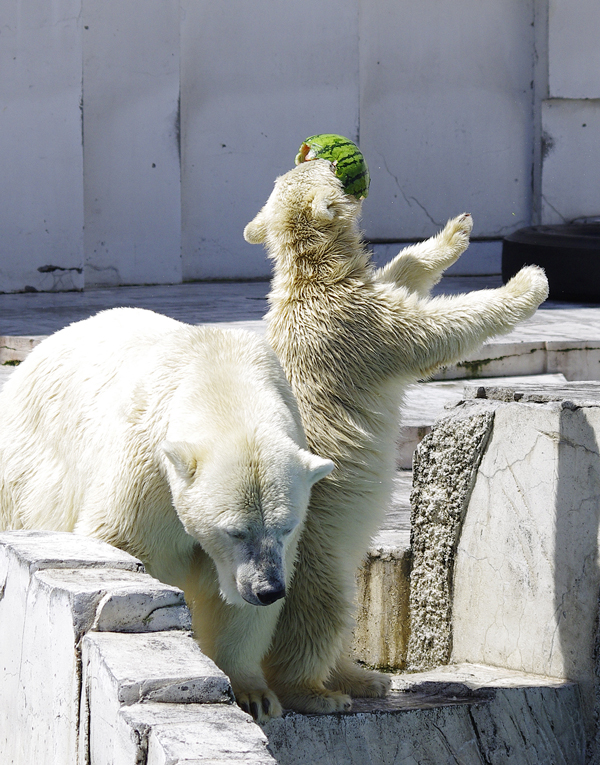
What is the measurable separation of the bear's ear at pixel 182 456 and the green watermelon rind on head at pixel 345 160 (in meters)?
1.21

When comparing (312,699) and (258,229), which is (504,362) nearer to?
(258,229)

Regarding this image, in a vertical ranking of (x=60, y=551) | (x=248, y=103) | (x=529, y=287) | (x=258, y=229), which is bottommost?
(x=60, y=551)

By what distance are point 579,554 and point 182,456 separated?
1.44 meters

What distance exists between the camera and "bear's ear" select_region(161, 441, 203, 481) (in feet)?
7.13

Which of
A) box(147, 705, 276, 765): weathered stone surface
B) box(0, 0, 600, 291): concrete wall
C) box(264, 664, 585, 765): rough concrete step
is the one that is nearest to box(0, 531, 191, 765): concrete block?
box(147, 705, 276, 765): weathered stone surface

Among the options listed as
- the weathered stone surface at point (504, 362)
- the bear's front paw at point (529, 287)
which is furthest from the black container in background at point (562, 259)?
the bear's front paw at point (529, 287)

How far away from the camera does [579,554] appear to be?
313 centimetres

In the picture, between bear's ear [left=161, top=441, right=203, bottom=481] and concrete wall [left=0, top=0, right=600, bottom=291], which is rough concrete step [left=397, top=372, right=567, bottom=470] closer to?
bear's ear [left=161, top=441, right=203, bottom=481]

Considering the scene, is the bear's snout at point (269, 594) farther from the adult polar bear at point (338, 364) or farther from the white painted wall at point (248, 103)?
the white painted wall at point (248, 103)

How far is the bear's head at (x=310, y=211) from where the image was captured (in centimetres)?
303

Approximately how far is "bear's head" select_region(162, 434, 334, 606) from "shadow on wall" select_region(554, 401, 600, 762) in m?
1.17

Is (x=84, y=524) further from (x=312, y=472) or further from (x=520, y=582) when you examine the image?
(x=520, y=582)

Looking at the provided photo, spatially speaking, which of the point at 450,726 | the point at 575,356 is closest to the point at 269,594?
the point at 450,726

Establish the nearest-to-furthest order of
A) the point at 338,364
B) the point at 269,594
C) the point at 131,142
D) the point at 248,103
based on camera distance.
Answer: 1. the point at 269,594
2. the point at 338,364
3. the point at 131,142
4. the point at 248,103
